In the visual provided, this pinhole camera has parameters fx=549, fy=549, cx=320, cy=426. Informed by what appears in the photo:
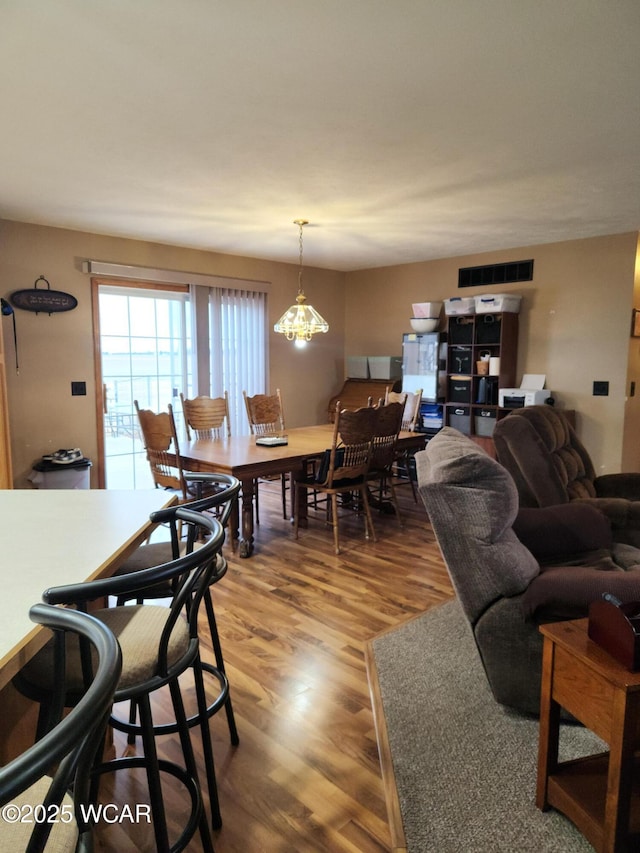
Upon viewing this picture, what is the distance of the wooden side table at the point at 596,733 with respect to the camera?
1.34 meters

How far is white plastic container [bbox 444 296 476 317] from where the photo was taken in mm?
5465

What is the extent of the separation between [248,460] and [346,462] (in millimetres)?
771

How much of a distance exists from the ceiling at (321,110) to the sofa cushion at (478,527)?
1436 mm

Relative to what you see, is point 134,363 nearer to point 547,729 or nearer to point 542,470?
point 542,470

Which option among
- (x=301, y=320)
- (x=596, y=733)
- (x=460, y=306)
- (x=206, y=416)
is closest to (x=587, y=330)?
(x=460, y=306)

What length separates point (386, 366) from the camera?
647 centimetres

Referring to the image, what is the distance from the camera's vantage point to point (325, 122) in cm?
246

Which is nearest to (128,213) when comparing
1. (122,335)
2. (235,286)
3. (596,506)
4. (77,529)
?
(122,335)

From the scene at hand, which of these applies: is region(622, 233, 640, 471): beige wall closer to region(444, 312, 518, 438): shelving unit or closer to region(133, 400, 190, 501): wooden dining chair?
region(444, 312, 518, 438): shelving unit

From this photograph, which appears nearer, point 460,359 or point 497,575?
point 497,575

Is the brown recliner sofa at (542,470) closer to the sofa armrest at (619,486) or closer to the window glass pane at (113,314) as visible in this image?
the sofa armrest at (619,486)

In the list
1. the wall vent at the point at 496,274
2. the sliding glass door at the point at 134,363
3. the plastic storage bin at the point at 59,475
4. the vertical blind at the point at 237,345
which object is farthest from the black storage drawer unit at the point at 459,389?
the plastic storage bin at the point at 59,475

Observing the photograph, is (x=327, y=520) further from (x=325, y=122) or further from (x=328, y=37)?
(x=328, y=37)

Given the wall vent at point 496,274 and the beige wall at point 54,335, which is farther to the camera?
the wall vent at point 496,274
